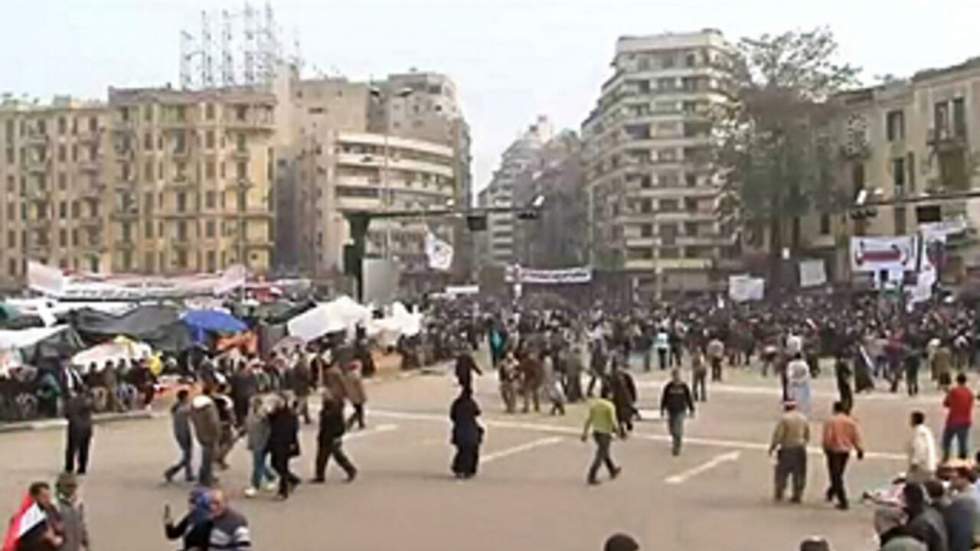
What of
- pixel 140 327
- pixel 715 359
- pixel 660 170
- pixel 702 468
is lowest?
pixel 702 468

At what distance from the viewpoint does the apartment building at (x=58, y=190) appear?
122 meters

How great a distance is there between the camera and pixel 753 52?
7494 cm

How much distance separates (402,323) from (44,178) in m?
83.6

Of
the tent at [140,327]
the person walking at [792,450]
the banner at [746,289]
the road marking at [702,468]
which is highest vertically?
the banner at [746,289]

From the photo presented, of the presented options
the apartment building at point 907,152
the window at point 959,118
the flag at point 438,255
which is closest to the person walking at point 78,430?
the flag at point 438,255

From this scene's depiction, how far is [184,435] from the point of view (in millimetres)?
21547

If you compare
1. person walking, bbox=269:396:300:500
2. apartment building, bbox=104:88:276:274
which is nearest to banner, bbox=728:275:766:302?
person walking, bbox=269:396:300:500

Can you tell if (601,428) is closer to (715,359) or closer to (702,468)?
(702,468)

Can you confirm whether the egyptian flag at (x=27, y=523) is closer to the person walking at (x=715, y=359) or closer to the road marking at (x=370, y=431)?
the road marking at (x=370, y=431)

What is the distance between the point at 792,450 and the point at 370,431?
11497 mm

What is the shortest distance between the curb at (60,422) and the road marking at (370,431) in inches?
226

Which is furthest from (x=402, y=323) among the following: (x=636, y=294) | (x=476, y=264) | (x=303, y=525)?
(x=476, y=264)

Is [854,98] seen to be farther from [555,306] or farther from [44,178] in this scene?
[44,178]

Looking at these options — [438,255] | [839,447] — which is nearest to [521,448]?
[839,447]
